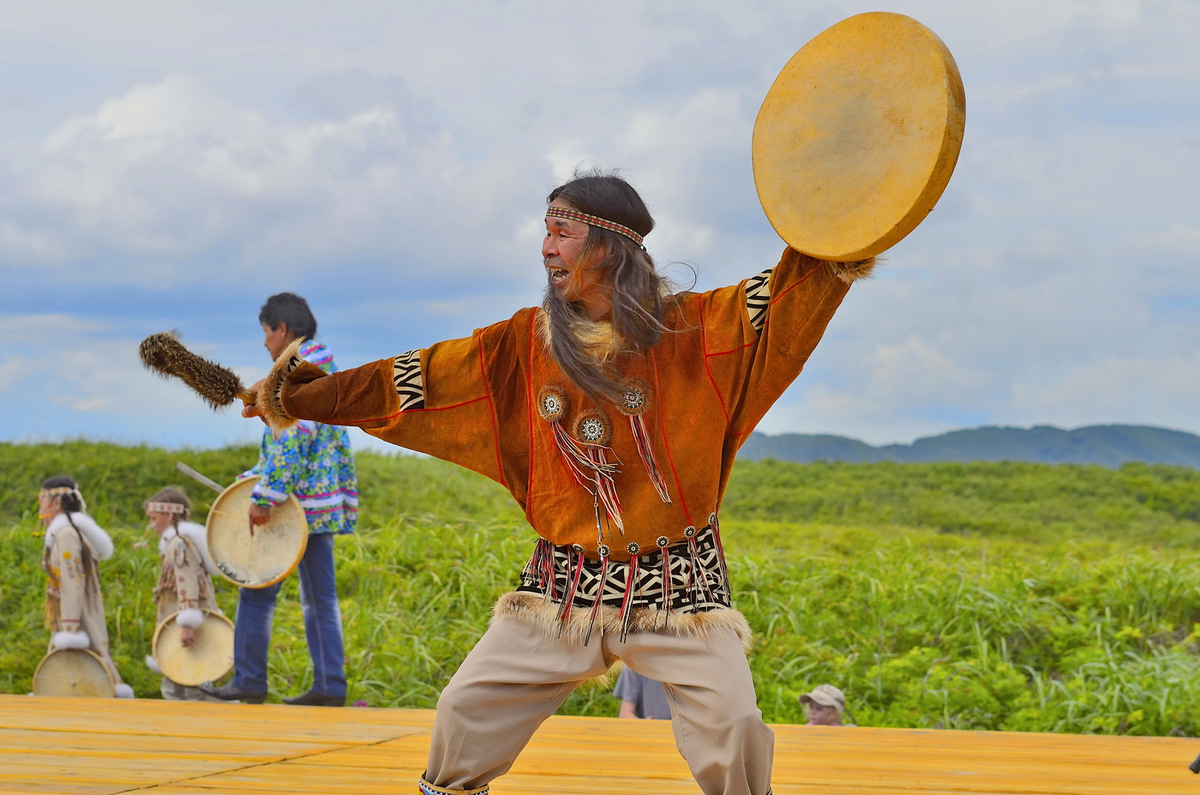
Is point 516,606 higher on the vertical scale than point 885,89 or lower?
lower

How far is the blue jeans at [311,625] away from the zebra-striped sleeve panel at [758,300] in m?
2.68

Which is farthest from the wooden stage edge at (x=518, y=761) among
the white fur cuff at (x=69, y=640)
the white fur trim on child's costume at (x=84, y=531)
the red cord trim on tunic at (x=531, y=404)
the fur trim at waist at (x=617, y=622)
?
the white fur trim on child's costume at (x=84, y=531)

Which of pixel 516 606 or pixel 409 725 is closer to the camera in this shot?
pixel 516 606

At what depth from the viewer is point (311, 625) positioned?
14.4 feet

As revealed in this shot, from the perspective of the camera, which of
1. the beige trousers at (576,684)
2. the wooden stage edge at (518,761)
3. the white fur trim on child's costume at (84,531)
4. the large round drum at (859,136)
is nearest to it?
the large round drum at (859,136)

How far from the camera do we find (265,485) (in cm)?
422

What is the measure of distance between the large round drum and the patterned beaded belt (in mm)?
673

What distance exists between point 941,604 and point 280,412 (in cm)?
429

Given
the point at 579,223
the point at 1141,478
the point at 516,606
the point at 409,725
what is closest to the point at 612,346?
the point at 579,223

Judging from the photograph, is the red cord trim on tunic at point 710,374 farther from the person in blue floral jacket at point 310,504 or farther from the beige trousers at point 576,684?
the person in blue floral jacket at point 310,504

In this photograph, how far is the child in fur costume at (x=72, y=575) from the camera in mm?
5203

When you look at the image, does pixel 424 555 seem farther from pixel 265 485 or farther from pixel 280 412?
pixel 280 412


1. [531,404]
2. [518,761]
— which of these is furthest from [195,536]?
[531,404]

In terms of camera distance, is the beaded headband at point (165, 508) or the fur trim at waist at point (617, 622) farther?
the beaded headband at point (165, 508)
